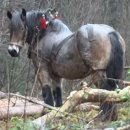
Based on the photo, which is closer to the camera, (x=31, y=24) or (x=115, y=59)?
(x=115, y=59)

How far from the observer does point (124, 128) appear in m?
4.50

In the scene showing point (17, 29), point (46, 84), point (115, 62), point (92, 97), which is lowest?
point (46, 84)

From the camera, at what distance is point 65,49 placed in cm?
808

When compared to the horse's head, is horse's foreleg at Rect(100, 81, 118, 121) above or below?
below

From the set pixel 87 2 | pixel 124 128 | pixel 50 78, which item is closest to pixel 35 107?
pixel 50 78

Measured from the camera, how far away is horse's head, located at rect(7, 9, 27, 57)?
8.30 metres

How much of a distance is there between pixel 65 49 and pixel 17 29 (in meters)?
0.89

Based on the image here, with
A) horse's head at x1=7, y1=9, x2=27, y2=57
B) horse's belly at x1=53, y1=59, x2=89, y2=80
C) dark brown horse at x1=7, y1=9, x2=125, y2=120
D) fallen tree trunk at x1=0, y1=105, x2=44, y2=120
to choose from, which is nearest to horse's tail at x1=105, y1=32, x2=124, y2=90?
dark brown horse at x1=7, y1=9, x2=125, y2=120

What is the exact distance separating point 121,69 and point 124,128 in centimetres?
310

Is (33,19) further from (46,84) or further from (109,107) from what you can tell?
(109,107)

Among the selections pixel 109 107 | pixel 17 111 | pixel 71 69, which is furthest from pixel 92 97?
pixel 71 69

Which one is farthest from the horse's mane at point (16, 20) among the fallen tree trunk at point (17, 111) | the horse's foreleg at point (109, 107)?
the horse's foreleg at point (109, 107)

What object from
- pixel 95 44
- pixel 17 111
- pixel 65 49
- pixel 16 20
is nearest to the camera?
pixel 17 111

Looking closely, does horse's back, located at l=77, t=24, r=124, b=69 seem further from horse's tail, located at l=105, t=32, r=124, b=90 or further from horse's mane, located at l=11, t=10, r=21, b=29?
horse's mane, located at l=11, t=10, r=21, b=29
